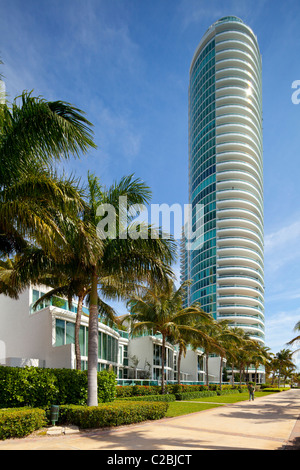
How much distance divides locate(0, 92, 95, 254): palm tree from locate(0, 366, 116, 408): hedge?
6.25 meters

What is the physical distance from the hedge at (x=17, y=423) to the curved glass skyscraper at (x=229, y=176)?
89.6 m

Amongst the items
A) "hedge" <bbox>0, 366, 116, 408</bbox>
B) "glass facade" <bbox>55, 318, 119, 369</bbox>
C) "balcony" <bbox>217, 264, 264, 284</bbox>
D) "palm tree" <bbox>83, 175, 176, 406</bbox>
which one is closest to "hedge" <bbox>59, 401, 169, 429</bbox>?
"hedge" <bbox>0, 366, 116, 408</bbox>

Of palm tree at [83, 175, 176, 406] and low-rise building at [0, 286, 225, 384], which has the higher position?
palm tree at [83, 175, 176, 406]

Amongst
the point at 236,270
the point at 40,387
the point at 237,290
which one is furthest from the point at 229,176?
the point at 40,387

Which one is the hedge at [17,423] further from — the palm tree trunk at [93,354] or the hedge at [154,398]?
the hedge at [154,398]

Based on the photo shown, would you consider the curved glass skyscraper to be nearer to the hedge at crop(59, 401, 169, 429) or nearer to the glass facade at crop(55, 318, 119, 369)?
the glass facade at crop(55, 318, 119, 369)

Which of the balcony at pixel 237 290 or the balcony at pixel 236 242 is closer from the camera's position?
the balcony at pixel 237 290

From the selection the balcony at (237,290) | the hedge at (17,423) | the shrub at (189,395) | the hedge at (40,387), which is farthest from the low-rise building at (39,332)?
the balcony at (237,290)

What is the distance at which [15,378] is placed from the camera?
49.5 feet

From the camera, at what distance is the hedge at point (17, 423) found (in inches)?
467

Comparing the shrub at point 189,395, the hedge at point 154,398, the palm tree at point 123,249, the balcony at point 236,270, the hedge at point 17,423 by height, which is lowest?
the shrub at point 189,395

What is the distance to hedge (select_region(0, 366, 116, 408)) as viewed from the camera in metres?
15.0
